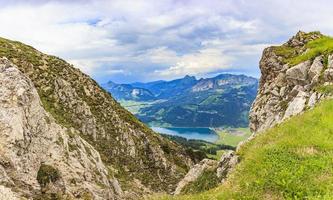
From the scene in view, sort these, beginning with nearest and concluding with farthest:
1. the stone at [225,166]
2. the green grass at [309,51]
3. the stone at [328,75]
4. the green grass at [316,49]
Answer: the stone at [225,166], the stone at [328,75], the green grass at [316,49], the green grass at [309,51]

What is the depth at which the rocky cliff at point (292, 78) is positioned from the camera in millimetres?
44688

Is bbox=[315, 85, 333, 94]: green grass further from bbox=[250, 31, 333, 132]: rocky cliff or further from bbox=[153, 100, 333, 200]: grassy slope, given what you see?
bbox=[153, 100, 333, 200]: grassy slope

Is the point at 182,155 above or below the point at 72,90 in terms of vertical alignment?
below

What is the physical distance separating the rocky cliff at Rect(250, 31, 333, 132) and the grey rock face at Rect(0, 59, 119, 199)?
71.2 ft

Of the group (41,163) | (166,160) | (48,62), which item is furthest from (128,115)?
(41,163)

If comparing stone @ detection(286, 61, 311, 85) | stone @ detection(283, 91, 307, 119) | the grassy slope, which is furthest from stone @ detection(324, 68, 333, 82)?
the grassy slope

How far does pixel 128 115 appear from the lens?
4183 inches

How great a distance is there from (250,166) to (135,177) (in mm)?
60636

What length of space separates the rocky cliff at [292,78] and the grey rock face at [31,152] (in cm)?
2170

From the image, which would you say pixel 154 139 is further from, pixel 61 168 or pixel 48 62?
pixel 61 168

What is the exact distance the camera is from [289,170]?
1972 cm

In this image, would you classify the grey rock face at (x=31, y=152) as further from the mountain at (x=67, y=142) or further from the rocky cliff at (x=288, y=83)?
the rocky cliff at (x=288, y=83)

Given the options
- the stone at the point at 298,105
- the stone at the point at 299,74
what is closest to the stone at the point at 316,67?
the stone at the point at 299,74

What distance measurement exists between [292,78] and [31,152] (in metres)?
36.8
